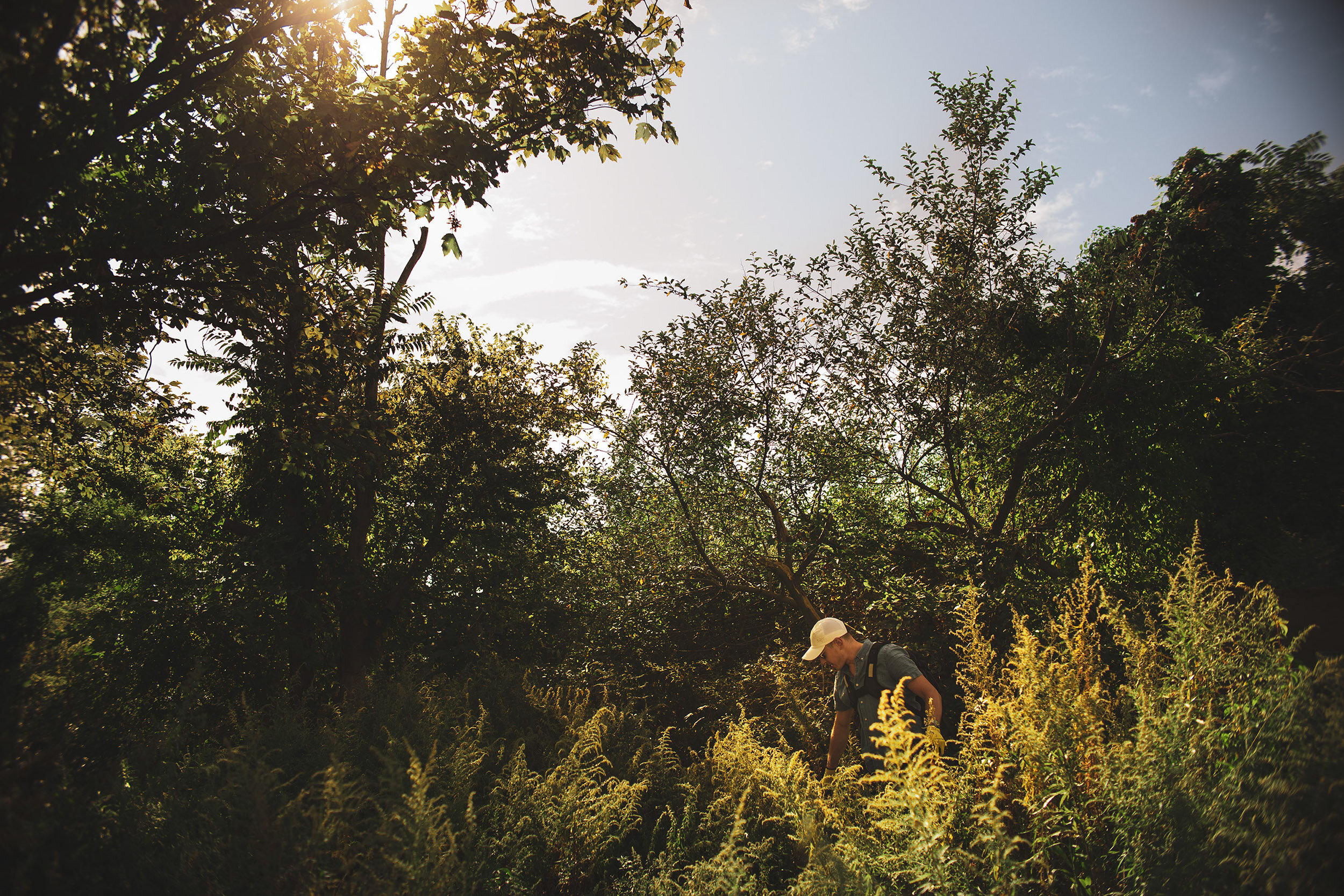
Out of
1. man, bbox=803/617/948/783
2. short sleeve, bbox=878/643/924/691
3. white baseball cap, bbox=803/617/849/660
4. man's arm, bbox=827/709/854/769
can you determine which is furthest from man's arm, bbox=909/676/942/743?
white baseball cap, bbox=803/617/849/660

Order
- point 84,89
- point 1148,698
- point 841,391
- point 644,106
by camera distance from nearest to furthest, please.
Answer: point 1148,698 < point 84,89 < point 644,106 < point 841,391

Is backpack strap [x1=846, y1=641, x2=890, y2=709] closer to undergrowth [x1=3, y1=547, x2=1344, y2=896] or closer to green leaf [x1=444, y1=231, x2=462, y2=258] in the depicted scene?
undergrowth [x1=3, y1=547, x2=1344, y2=896]

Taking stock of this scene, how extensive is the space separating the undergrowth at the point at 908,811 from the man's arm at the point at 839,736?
44 centimetres

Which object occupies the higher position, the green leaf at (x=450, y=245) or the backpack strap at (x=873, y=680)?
the green leaf at (x=450, y=245)

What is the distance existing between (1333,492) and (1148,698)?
13619mm

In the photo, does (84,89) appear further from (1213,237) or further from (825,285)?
(1213,237)

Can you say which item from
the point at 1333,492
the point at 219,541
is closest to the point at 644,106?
the point at 219,541

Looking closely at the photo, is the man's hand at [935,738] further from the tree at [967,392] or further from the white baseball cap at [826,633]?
the tree at [967,392]

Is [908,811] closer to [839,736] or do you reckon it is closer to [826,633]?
[839,736]

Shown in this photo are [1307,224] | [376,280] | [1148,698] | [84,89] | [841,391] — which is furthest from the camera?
[841,391]

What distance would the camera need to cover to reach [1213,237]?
8664 millimetres

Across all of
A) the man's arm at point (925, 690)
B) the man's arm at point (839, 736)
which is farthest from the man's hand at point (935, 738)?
the man's arm at point (839, 736)

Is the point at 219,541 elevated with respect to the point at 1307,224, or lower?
lower

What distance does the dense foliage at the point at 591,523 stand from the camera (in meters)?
2.75
